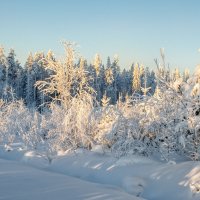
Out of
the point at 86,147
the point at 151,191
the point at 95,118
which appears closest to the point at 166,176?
the point at 151,191

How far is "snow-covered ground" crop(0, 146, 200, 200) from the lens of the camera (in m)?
6.20

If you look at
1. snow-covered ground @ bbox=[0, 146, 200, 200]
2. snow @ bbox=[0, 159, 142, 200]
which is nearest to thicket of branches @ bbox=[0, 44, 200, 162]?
snow-covered ground @ bbox=[0, 146, 200, 200]

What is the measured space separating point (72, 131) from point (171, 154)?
4228 mm

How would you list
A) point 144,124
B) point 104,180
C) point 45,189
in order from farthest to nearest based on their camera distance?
point 144,124 < point 104,180 < point 45,189

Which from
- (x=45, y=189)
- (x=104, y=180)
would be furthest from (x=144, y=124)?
(x=45, y=189)

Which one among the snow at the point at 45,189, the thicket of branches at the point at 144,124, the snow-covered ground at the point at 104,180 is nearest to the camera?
the snow at the point at 45,189

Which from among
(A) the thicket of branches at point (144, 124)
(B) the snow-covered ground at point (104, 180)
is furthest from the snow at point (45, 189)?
(A) the thicket of branches at point (144, 124)

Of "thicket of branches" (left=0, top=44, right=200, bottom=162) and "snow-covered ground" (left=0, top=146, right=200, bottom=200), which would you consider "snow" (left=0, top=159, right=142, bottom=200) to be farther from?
"thicket of branches" (left=0, top=44, right=200, bottom=162)

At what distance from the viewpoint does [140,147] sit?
9898 millimetres

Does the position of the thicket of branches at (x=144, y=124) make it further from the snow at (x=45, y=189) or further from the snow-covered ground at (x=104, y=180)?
the snow at (x=45, y=189)

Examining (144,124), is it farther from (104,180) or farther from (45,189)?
(45,189)

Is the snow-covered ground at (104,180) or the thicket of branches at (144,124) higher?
the thicket of branches at (144,124)

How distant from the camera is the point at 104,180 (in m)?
8.64

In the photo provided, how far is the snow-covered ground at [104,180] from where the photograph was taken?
244 inches
